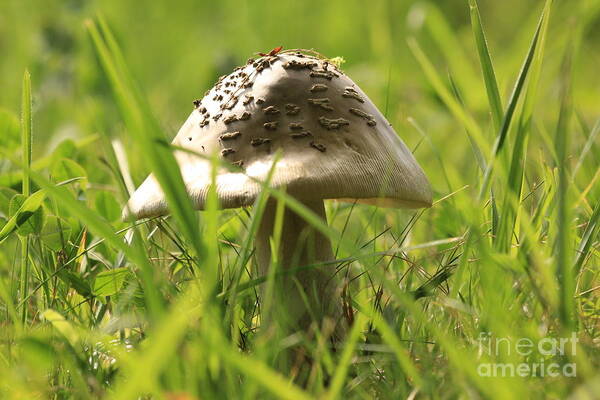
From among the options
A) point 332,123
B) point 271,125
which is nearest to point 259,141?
point 271,125

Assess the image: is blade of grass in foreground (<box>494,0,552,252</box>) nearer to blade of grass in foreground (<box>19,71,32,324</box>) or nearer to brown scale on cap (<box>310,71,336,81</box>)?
brown scale on cap (<box>310,71,336,81</box>)

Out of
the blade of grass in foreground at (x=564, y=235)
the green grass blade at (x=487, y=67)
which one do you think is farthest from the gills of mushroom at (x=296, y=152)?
the blade of grass in foreground at (x=564, y=235)

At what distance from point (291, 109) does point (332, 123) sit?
3.6 inches

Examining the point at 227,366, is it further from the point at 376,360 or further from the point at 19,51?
the point at 19,51

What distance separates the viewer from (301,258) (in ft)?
5.13

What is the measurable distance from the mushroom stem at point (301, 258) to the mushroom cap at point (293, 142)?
18 centimetres

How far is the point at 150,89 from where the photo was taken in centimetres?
496

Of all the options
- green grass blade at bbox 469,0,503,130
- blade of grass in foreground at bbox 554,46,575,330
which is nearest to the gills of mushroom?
green grass blade at bbox 469,0,503,130

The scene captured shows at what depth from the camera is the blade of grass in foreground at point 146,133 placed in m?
0.97

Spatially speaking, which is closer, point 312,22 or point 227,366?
point 227,366

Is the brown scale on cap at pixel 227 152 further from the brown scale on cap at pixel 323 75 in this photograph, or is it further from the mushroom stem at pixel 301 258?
the brown scale on cap at pixel 323 75

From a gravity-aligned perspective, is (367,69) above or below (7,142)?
below

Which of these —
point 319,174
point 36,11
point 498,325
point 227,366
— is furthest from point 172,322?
point 36,11

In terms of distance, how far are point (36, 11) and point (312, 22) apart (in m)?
2.32
